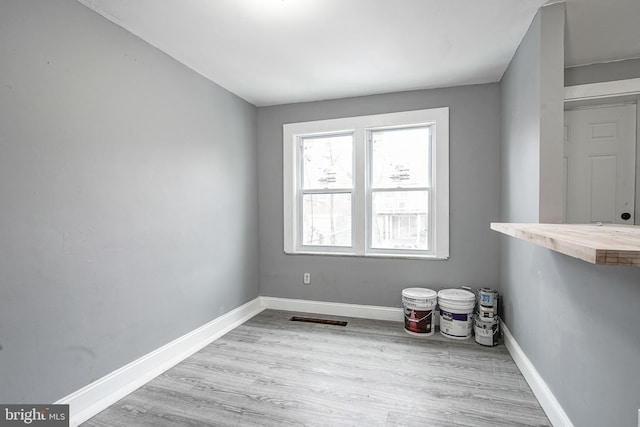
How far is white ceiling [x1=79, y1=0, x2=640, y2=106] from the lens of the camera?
72.1 inches

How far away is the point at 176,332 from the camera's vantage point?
96.7 inches

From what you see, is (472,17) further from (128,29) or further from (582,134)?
(128,29)

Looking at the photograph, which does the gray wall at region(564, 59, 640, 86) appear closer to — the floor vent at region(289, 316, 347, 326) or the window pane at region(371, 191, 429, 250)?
the window pane at region(371, 191, 429, 250)

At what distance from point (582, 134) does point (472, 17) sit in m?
1.23

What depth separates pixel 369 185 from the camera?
3396mm

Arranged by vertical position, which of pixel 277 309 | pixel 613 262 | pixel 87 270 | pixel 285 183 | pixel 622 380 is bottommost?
pixel 277 309

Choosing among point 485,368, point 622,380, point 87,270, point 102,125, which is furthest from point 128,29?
point 485,368

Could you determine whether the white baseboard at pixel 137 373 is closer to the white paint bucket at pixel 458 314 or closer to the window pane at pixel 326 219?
the window pane at pixel 326 219

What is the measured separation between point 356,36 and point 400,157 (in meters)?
1.49

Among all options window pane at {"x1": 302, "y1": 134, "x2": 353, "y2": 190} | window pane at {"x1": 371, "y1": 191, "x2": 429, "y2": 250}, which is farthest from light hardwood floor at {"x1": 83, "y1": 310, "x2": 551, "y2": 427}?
window pane at {"x1": 302, "y1": 134, "x2": 353, "y2": 190}

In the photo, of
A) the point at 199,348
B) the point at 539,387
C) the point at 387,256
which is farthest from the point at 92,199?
the point at 539,387

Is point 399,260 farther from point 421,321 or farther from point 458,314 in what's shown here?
point 458,314

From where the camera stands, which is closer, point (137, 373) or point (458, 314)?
point (137, 373)

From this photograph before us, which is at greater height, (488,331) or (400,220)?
(400,220)
